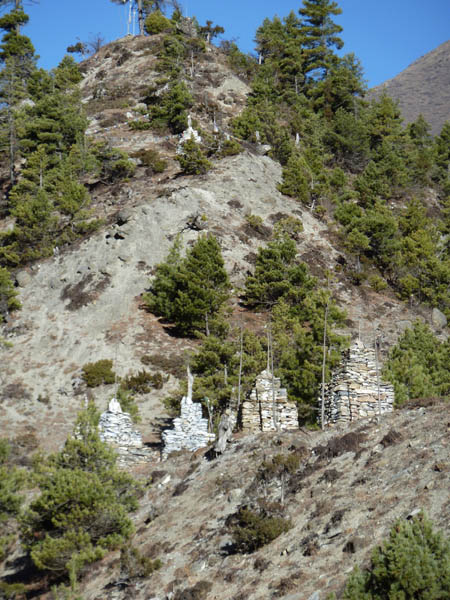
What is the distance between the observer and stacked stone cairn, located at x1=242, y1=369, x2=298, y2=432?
24.9m

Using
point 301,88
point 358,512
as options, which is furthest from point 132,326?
point 301,88

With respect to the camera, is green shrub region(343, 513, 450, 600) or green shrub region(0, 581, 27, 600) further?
green shrub region(0, 581, 27, 600)

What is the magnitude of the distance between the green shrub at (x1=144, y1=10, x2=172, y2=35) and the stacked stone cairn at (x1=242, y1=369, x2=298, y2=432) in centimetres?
8245

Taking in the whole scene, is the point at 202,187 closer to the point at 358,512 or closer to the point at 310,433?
the point at 310,433

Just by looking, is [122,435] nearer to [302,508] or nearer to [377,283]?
[302,508]

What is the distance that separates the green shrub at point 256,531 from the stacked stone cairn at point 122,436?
1137cm

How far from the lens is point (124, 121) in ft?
243

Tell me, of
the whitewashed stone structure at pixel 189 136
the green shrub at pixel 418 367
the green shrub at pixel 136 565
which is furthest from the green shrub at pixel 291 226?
the green shrub at pixel 136 565

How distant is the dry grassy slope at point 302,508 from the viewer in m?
13.8

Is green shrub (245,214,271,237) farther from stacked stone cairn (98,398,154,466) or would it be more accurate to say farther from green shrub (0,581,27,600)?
green shrub (0,581,27,600)

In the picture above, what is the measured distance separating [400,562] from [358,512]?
5.27m

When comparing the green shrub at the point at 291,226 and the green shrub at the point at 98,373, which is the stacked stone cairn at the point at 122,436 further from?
the green shrub at the point at 291,226

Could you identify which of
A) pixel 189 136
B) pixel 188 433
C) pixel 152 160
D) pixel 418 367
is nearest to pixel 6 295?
pixel 188 433

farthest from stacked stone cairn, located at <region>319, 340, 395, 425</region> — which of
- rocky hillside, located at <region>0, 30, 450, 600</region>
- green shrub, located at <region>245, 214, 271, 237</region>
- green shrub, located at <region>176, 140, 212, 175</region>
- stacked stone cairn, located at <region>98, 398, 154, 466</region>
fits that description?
green shrub, located at <region>176, 140, 212, 175</region>
